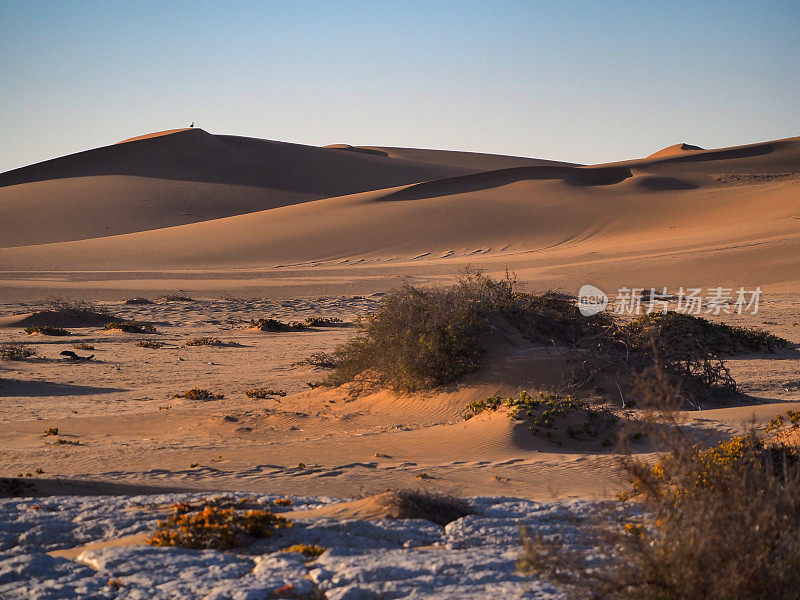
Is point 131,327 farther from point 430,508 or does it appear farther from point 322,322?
point 430,508

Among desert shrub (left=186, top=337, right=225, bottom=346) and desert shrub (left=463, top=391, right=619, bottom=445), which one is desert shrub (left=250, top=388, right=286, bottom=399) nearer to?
desert shrub (left=463, top=391, right=619, bottom=445)

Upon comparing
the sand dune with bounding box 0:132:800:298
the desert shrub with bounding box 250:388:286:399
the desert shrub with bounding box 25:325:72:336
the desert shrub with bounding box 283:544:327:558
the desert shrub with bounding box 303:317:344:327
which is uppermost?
the sand dune with bounding box 0:132:800:298

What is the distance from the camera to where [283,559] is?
4090 millimetres

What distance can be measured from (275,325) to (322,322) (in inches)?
54.6

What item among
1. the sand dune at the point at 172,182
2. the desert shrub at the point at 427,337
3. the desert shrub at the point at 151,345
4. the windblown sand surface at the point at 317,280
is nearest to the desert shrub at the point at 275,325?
the windblown sand surface at the point at 317,280

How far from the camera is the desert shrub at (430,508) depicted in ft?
16.0

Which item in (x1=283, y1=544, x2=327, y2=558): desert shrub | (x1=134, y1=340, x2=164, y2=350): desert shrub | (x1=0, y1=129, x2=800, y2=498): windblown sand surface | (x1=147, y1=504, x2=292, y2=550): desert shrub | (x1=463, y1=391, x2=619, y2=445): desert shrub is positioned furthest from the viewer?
(x1=134, y1=340, x2=164, y2=350): desert shrub

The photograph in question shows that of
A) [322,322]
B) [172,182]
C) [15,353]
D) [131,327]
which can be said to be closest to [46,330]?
[131,327]

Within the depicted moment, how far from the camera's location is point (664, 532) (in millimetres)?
3186

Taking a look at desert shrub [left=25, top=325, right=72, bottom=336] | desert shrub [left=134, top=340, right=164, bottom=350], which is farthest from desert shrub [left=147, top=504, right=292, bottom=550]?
desert shrub [left=25, top=325, right=72, bottom=336]

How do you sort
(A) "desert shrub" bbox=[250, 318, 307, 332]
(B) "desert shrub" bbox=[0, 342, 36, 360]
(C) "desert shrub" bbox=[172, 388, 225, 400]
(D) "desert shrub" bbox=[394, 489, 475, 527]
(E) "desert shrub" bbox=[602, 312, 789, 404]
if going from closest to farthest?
(D) "desert shrub" bbox=[394, 489, 475, 527], (E) "desert shrub" bbox=[602, 312, 789, 404], (C) "desert shrub" bbox=[172, 388, 225, 400], (B) "desert shrub" bbox=[0, 342, 36, 360], (A) "desert shrub" bbox=[250, 318, 307, 332]

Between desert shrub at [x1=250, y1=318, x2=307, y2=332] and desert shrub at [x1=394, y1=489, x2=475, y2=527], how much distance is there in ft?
49.7

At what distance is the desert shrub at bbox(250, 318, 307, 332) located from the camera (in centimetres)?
1986

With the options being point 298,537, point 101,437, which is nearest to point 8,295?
point 101,437
